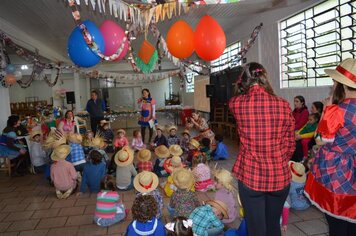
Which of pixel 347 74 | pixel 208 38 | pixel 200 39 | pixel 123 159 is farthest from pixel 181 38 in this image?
pixel 347 74

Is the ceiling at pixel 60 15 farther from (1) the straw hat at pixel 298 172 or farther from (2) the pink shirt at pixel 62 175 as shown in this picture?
(1) the straw hat at pixel 298 172

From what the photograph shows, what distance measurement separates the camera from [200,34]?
13.8ft

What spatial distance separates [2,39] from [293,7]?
5.48 meters

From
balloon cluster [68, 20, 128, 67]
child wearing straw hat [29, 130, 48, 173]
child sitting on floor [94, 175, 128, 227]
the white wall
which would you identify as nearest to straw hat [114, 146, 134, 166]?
child sitting on floor [94, 175, 128, 227]

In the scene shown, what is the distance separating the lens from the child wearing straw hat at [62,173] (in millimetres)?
3686

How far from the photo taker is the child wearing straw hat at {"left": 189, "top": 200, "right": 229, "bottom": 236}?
2227mm

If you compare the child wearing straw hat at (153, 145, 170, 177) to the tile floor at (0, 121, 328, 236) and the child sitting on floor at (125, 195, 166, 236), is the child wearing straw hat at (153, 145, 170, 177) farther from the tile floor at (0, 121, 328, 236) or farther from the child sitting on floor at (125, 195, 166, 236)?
the child sitting on floor at (125, 195, 166, 236)

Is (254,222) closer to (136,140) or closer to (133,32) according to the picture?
(133,32)

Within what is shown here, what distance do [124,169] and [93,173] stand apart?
41 centimetres

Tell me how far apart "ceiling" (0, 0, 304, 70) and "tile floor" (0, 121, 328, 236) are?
117 inches

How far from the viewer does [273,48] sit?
20.1 feet

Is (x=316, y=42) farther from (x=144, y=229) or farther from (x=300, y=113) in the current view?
(x=144, y=229)

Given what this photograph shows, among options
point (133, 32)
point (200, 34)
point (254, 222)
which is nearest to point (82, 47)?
point (133, 32)

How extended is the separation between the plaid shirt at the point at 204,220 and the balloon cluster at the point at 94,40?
2.60 m
